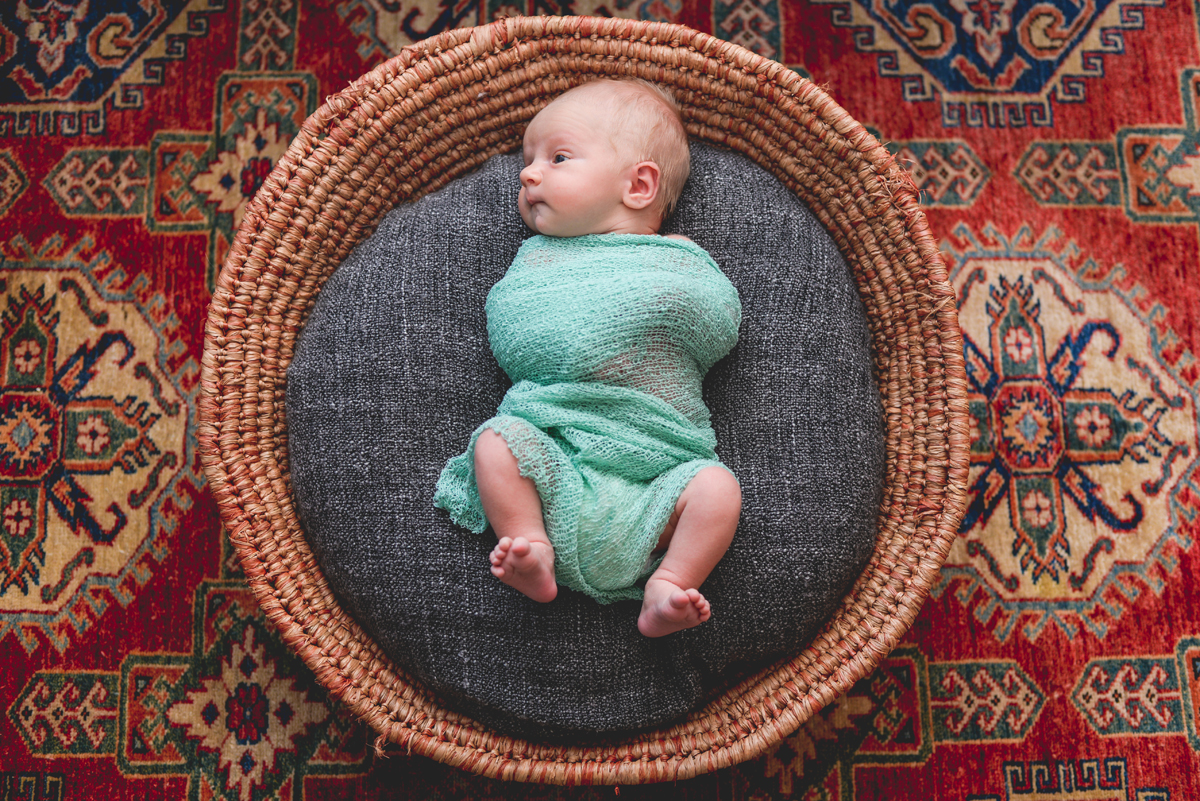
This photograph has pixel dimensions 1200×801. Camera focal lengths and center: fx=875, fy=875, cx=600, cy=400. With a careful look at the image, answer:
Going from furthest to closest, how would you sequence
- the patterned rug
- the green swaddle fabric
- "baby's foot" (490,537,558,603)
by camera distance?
the patterned rug → the green swaddle fabric → "baby's foot" (490,537,558,603)

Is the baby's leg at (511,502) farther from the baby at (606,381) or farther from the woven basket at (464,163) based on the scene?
the woven basket at (464,163)

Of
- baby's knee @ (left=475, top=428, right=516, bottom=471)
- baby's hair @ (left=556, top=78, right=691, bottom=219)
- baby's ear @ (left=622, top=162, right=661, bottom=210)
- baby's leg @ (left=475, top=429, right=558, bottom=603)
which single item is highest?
baby's hair @ (left=556, top=78, right=691, bottom=219)

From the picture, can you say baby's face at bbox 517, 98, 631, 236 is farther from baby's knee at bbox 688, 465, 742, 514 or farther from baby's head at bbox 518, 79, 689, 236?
baby's knee at bbox 688, 465, 742, 514

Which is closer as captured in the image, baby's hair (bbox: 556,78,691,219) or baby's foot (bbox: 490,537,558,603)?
baby's foot (bbox: 490,537,558,603)

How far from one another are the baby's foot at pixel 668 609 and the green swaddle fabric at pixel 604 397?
1.9 inches

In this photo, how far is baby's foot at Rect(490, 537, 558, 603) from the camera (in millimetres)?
894

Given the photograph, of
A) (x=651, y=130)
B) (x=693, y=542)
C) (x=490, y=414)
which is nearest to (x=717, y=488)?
(x=693, y=542)

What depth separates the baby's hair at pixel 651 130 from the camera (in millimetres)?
1078

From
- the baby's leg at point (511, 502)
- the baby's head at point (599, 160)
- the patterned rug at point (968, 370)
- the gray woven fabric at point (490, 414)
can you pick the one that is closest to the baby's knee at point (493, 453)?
the baby's leg at point (511, 502)

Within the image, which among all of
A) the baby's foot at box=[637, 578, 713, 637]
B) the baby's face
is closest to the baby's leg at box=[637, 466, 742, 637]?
the baby's foot at box=[637, 578, 713, 637]

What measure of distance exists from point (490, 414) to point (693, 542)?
33 cm

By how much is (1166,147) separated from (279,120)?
1446mm

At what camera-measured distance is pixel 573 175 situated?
1.05 meters

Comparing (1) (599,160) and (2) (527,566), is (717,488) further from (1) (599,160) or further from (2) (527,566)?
(1) (599,160)
